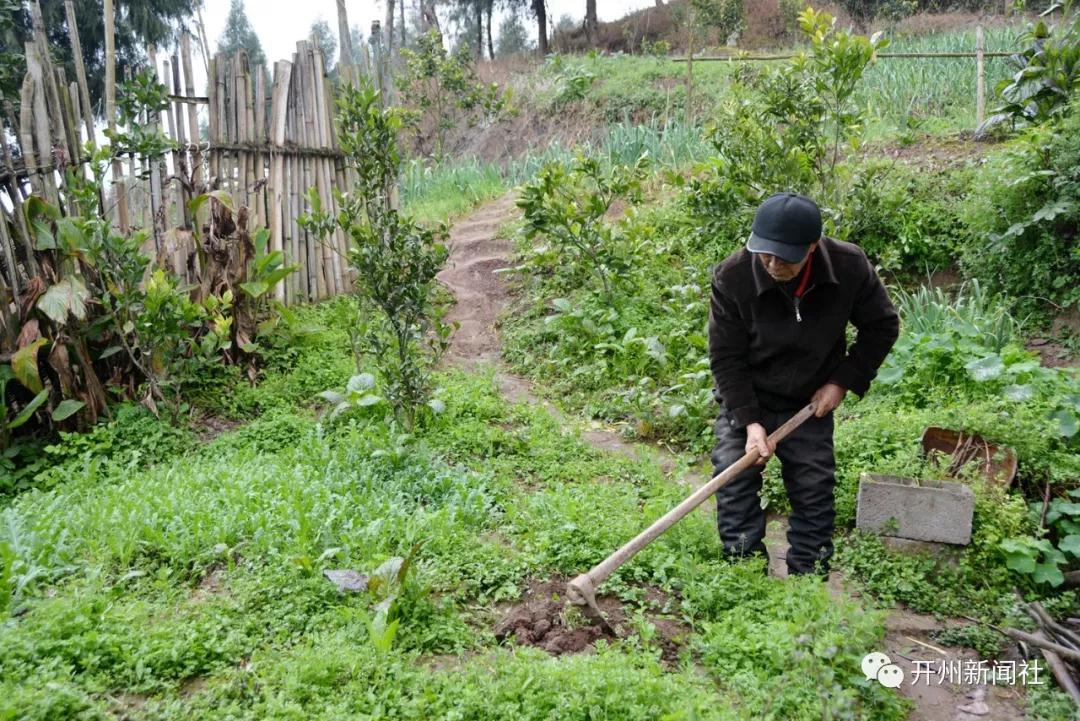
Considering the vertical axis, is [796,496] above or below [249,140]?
below

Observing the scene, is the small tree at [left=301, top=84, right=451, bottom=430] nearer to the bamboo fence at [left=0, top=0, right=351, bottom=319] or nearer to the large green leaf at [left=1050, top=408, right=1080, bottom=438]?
the bamboo fence at [left=0, top=0, right=351, bottom=319]

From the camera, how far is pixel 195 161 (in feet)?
22.9

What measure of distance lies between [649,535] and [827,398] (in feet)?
3.34

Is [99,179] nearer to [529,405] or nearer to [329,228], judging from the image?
[329,228]

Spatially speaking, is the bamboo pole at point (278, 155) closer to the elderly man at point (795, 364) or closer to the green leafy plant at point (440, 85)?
the elderly man at point (795, 364)

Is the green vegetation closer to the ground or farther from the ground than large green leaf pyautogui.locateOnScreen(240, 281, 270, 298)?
closer to the ground

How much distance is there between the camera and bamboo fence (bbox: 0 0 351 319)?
5.74 m

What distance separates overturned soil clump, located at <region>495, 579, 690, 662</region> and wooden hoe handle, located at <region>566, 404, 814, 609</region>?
10 cm

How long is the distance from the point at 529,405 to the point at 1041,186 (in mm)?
4259

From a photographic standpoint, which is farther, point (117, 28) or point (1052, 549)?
point (117, 28)

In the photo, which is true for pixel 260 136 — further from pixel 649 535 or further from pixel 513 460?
pixel 649 535

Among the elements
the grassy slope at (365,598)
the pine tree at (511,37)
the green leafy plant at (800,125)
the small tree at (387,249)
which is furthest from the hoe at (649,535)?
the pine tree at (511,37)

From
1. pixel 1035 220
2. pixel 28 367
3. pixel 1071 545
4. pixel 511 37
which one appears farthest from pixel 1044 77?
pixel 511 37

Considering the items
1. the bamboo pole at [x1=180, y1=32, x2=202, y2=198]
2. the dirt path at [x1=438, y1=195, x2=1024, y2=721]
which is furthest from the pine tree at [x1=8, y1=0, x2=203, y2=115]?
the bamboo pole at [x1=180, y1=32, x2=202, y2=198]
